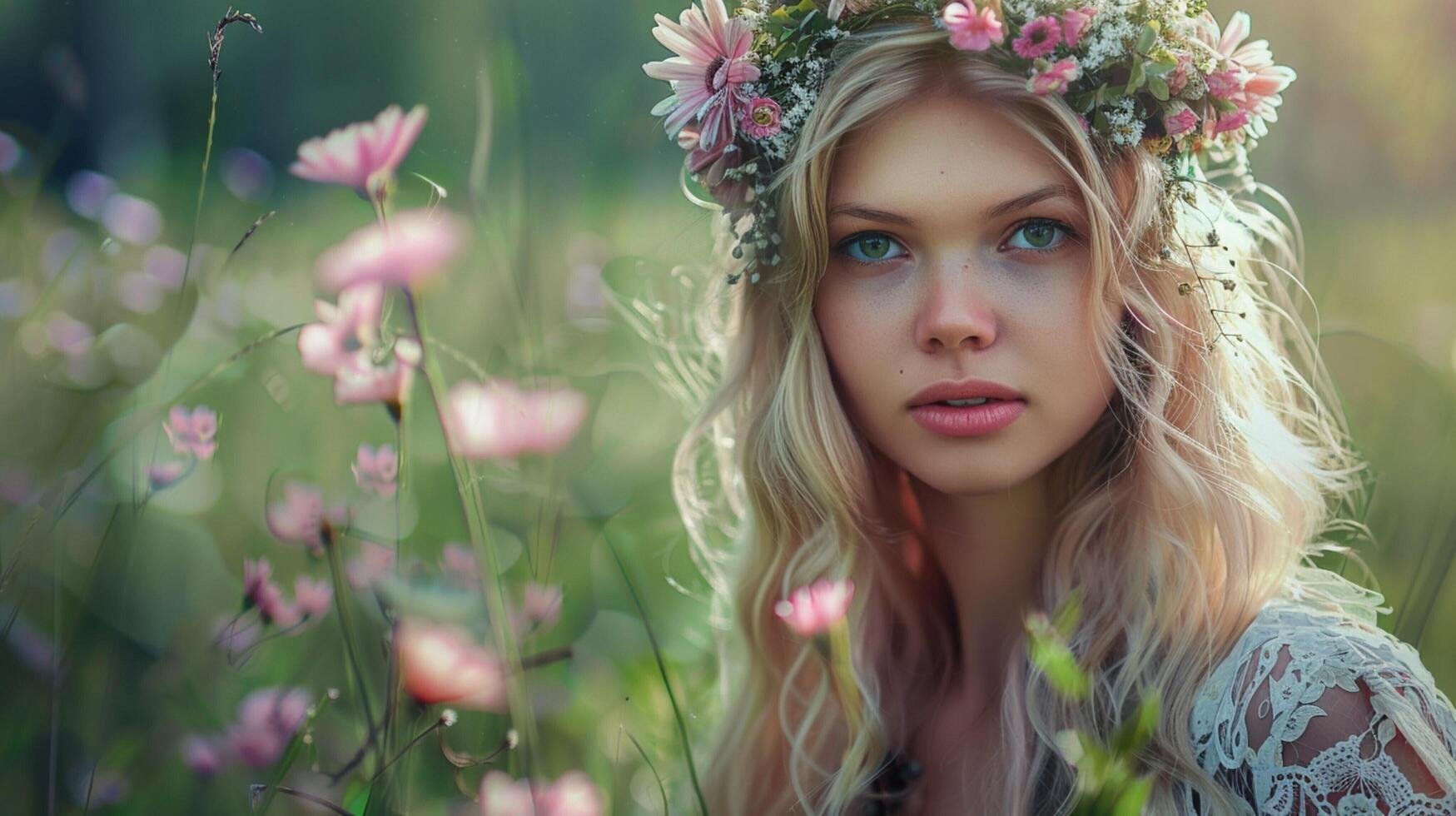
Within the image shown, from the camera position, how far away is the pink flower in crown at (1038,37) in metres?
1.51

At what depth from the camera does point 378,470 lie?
4.39 feet

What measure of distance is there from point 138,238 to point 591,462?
655 millimetres

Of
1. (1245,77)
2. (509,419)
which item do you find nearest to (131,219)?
(509,419)

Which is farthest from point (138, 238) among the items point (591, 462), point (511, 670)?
point (511, 670)

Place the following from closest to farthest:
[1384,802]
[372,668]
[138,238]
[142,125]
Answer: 1. [1384,802]
2. [372,668]
3. [138,238]
4. [142,125]

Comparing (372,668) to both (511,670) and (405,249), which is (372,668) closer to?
(511,670)

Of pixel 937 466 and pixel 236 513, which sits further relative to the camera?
pixel 236 513

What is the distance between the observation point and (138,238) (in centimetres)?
162

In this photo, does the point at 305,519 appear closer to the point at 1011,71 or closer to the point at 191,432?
the point at 191,432

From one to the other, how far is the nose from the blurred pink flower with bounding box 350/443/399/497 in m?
0.66

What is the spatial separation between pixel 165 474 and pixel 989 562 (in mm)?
1093

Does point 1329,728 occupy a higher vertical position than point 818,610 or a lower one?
lower

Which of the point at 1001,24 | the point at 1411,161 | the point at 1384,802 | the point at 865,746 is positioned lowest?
the point at 865,746

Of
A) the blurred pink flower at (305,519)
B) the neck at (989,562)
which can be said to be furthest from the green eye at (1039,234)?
the blurred pink flower at (305,519)
